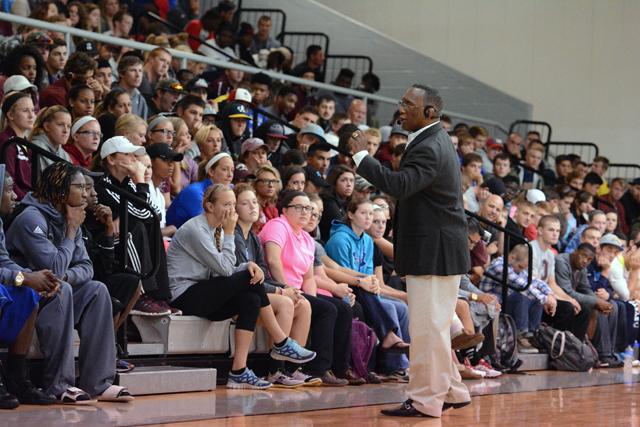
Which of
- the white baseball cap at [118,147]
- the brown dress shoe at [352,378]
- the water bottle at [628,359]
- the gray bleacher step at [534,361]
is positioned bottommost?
the water bottle at [628,359]

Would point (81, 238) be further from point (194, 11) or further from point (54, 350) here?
point (194, 11)

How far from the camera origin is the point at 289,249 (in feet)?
26.9

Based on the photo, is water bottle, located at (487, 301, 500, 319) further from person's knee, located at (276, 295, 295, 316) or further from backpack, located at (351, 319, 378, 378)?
person's knee, located at (276, 295, 295, 316)

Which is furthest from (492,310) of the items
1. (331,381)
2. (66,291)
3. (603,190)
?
(603,190)

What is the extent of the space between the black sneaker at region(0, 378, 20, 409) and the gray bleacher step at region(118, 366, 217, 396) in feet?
2.68

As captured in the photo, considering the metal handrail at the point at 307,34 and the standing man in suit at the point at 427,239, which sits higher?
the metal handrail at the point at 307,34

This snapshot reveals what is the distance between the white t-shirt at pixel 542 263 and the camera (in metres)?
10.8

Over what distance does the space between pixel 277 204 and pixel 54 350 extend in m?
2.83

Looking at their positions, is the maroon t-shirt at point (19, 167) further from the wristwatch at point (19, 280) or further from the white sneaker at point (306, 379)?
the white sneaker at point (306, 379)

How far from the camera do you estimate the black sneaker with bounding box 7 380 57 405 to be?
602 centimetres

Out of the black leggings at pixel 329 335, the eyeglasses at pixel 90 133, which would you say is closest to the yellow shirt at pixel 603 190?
the black leggings at pixel 329 335

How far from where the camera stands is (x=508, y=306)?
10.2m

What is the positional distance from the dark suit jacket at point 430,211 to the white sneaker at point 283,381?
164 centimetres

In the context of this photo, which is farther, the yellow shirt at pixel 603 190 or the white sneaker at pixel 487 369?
the yellow shirt at pixel 603 190
